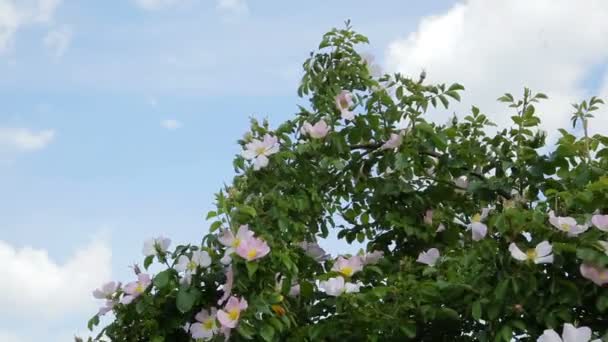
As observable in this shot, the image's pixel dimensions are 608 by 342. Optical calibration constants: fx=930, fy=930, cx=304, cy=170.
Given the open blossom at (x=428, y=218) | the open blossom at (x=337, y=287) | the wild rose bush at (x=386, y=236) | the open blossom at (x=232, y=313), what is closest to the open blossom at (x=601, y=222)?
the wild rose bush at (x=386, y=236)

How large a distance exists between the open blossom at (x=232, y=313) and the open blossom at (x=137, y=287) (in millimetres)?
362

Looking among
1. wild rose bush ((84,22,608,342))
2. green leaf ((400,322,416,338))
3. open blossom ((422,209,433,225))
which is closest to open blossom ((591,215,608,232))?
wild rose bush ((84,22,608,342))

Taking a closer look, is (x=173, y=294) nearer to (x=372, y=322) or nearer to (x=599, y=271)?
(x=372, y=322)

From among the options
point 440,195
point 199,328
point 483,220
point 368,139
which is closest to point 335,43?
point 368,139

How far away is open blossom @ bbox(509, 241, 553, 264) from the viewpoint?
8.10 feet

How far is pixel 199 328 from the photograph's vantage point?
2848 mm

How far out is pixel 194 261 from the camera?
2881 mm

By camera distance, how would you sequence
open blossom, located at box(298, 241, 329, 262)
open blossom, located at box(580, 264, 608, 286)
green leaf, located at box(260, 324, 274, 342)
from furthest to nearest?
open blossom, located at box(298, 241, 329, 262), green leaf, located at box(260, 324, 274, 342), open blossom, located at box(580, 264, 608, 286)

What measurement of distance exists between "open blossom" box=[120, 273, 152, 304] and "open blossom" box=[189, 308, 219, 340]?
0.22m

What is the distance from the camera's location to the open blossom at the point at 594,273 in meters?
2.46

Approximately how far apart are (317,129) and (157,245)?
2.29ft

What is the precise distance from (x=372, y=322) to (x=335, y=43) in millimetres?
1217

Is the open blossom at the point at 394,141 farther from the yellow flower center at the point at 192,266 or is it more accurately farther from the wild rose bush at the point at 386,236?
the yellow flower center at the point at 192,266

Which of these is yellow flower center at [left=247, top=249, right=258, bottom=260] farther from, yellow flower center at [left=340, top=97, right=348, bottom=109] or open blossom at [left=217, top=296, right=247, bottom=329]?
yellow flower center at [left=340, top=97, right=348, bottom=109]
